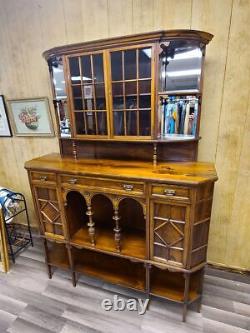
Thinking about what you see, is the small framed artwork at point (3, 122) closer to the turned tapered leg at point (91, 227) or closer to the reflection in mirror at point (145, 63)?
the turned tapered leg at point (91, 227)

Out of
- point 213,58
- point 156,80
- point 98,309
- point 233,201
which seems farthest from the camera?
point 233,201

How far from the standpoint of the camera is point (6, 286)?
1.99 m

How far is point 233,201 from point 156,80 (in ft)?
4.17

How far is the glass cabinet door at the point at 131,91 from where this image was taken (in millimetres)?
1494

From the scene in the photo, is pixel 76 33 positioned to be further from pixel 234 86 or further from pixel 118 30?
pixel 234 86

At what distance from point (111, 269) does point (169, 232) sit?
81 cm

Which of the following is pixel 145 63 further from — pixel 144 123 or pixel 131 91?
pixel 144 123

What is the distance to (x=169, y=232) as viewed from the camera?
1477 mm

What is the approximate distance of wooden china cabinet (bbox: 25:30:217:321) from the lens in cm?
142

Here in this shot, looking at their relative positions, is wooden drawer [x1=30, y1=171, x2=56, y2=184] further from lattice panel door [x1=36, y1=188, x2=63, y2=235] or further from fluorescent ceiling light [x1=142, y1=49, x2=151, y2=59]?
fluorescent ceiling light [x1=142, y1=49, x2=151, y2=59]

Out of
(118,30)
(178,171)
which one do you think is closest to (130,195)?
(178,171)

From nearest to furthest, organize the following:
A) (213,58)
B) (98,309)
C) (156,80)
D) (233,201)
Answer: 1. (156,80)
2. (213,58)
3. (98,309)
4. (233,201)

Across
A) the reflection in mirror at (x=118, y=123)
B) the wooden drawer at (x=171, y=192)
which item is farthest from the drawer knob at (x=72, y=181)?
the wooden drawer at (x=171, y=192)

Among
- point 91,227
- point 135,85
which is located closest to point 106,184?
point 91,227
